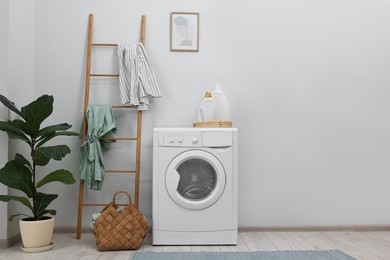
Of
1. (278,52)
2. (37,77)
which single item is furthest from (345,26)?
(37,77)

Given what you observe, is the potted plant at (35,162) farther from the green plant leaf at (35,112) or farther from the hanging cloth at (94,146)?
the hanging cloth at (94,146)

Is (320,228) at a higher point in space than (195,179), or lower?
lower

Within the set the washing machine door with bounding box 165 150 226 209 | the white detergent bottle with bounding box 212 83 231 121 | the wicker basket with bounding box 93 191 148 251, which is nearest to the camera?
the wicker basket with bounding box 93 191 148 251

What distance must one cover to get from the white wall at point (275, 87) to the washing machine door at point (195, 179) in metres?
0.53

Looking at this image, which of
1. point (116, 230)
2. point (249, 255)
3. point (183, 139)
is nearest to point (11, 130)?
point (116, 230)

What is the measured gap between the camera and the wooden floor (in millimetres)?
2830

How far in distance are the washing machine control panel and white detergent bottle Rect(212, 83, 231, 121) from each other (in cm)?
31

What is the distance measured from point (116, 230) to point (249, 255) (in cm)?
88

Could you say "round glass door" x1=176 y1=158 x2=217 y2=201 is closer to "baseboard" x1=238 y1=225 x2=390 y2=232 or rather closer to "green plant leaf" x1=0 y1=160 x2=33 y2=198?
"baseboard" x1=238 y1=225 x2=390 y2=232

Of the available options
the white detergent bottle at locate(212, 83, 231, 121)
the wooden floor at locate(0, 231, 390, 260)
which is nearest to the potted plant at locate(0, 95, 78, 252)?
the wooden floor at locate(0, 231, 390, 260)

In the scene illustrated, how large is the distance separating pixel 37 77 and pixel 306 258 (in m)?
2.43

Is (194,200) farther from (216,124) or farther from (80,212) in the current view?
(80,212)

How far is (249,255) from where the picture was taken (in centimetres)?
278

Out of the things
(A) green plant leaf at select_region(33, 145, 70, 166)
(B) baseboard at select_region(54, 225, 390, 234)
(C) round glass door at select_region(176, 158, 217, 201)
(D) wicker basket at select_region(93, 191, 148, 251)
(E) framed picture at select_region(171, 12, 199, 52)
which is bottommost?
(B) baseboard at select_region(54, 225, 390, 234)
